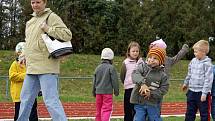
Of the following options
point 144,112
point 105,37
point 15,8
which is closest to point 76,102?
point 144,112

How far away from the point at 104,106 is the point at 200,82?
2.01m

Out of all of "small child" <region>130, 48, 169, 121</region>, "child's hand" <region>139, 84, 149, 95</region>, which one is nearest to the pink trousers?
"small child" <region>130, 48, 169, 121</region>

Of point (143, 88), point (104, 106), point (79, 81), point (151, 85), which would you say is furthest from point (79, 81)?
point (143, 88)

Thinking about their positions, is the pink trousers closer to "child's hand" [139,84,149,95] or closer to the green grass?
"child's hand" [139,84,149,95]

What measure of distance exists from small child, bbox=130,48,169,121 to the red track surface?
438 cm

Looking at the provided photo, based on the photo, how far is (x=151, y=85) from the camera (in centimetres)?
742

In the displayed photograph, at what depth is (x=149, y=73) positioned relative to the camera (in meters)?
7.45

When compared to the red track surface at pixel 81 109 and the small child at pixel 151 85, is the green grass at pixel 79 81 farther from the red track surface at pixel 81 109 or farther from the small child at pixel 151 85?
the small child at pixel 151 85

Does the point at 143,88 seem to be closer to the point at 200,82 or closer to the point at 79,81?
the point at 200,82

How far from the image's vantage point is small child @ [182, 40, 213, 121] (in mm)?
8695

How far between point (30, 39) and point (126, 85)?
3.26 metres

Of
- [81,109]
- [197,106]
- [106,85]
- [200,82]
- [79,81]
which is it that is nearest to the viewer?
[200,82]

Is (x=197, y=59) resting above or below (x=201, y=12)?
below

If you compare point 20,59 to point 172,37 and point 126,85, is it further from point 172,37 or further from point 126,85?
point 172,37
